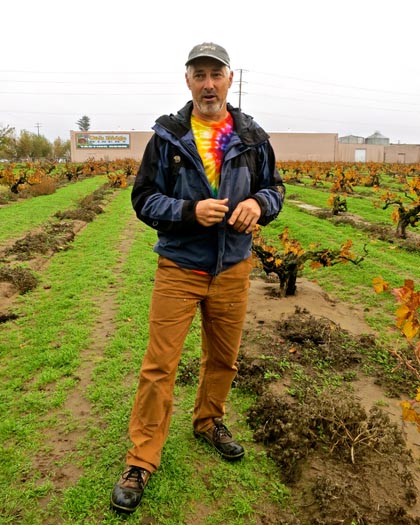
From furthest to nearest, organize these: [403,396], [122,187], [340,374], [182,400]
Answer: [122,187] → [340,374] → [403,396] → [182,400]

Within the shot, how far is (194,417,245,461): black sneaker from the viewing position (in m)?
2.87

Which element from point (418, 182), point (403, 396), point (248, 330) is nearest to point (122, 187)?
point (418, 182)

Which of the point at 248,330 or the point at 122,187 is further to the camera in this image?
the point at 122,187

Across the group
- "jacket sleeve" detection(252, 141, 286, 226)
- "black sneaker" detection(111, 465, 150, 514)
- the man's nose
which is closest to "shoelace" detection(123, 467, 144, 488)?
"black sneaker" detection(111, 465, 150, 514)

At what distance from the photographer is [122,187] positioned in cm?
2588

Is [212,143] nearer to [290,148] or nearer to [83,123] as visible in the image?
[290,148]

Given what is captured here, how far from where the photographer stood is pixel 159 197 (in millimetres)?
2352

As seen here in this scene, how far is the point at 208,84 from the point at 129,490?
7.13 ft

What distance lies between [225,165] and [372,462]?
2018 mm

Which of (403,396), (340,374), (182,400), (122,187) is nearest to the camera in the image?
(182,400)

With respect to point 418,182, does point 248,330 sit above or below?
below

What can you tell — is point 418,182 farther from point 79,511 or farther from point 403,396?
point 79,511

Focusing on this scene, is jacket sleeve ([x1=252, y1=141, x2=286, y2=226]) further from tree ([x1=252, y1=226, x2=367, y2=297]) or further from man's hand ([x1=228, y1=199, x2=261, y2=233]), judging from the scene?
tree ([x1=252, y1=226, x2=367, y2=297])

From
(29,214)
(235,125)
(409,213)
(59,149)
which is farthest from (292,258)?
(59,149)
